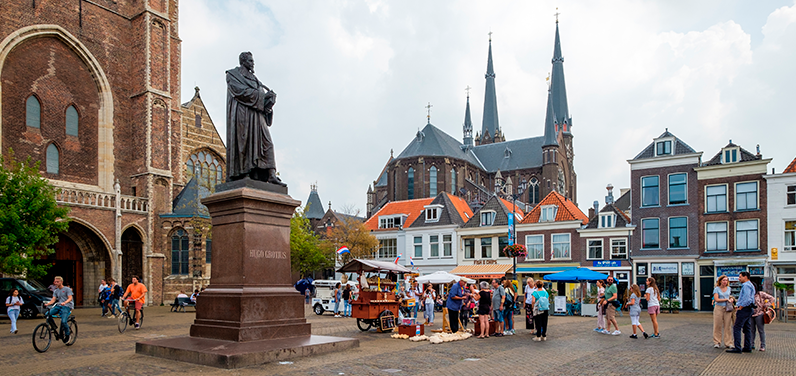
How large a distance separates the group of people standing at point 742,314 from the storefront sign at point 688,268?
20.0 metres

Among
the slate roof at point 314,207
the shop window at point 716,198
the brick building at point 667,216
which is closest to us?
the shop window at point 716,198

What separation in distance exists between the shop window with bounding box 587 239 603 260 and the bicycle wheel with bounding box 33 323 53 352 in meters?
29.2

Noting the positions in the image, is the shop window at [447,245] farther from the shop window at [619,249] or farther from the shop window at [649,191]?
the shop window at [649,191]

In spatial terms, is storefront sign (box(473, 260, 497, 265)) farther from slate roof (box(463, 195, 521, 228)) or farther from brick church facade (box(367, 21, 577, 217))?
brick church facade (box(367, 21, 577, 217))

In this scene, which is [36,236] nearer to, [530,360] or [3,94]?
[3,94]

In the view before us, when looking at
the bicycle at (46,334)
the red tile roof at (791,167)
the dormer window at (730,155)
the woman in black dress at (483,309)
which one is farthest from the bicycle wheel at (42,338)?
the red tile roof at (791,167)

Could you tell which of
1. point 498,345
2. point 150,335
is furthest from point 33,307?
point 498,345

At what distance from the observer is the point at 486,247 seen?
39.6 m

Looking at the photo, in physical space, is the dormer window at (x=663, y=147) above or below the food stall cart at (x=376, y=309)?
above

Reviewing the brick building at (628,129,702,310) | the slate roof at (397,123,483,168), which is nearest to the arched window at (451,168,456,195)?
the slate roof at (397,123,483,168)

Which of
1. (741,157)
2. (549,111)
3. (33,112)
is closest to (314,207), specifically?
(549,111)

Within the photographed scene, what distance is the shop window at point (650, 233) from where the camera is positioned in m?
31.8

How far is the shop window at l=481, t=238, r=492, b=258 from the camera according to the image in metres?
39.4

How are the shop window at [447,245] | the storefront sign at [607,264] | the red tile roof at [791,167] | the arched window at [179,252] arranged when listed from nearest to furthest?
the red tile roof at [791,167]
the arched window at [179,252]
the storefront sign at [607,264]
the shop window at [447,245]
